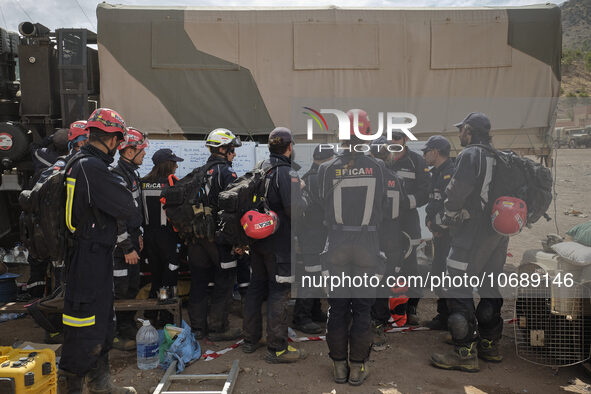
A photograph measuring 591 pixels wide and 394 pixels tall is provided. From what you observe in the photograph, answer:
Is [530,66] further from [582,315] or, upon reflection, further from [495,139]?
[582,315]

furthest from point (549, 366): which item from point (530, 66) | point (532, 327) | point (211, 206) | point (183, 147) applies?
point (183, 147)

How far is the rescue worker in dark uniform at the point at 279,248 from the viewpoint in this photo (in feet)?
13.8

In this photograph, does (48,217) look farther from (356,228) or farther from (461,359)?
(461,359)

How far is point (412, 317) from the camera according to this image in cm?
530

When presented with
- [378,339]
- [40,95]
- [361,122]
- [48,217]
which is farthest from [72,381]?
[40,95]

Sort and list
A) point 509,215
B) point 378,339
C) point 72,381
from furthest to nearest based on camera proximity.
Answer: point 378,339 < point 509,215 < point 72,381

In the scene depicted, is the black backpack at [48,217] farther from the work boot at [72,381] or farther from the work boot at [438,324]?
the work boot at [438,324]

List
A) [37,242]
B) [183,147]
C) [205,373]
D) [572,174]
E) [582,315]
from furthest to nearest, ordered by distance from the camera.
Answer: [572,174] < [183,147] < [205,373] < [582,315] < [37,242]

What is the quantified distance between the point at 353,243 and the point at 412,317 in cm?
199

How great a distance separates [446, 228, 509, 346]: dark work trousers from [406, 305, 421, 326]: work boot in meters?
1.10

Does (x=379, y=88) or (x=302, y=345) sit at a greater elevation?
(x=379, y=88)

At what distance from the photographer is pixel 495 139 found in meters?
6.96

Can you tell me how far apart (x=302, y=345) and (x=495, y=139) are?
4449 millimetres

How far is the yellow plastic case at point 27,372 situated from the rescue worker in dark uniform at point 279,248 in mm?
1895
